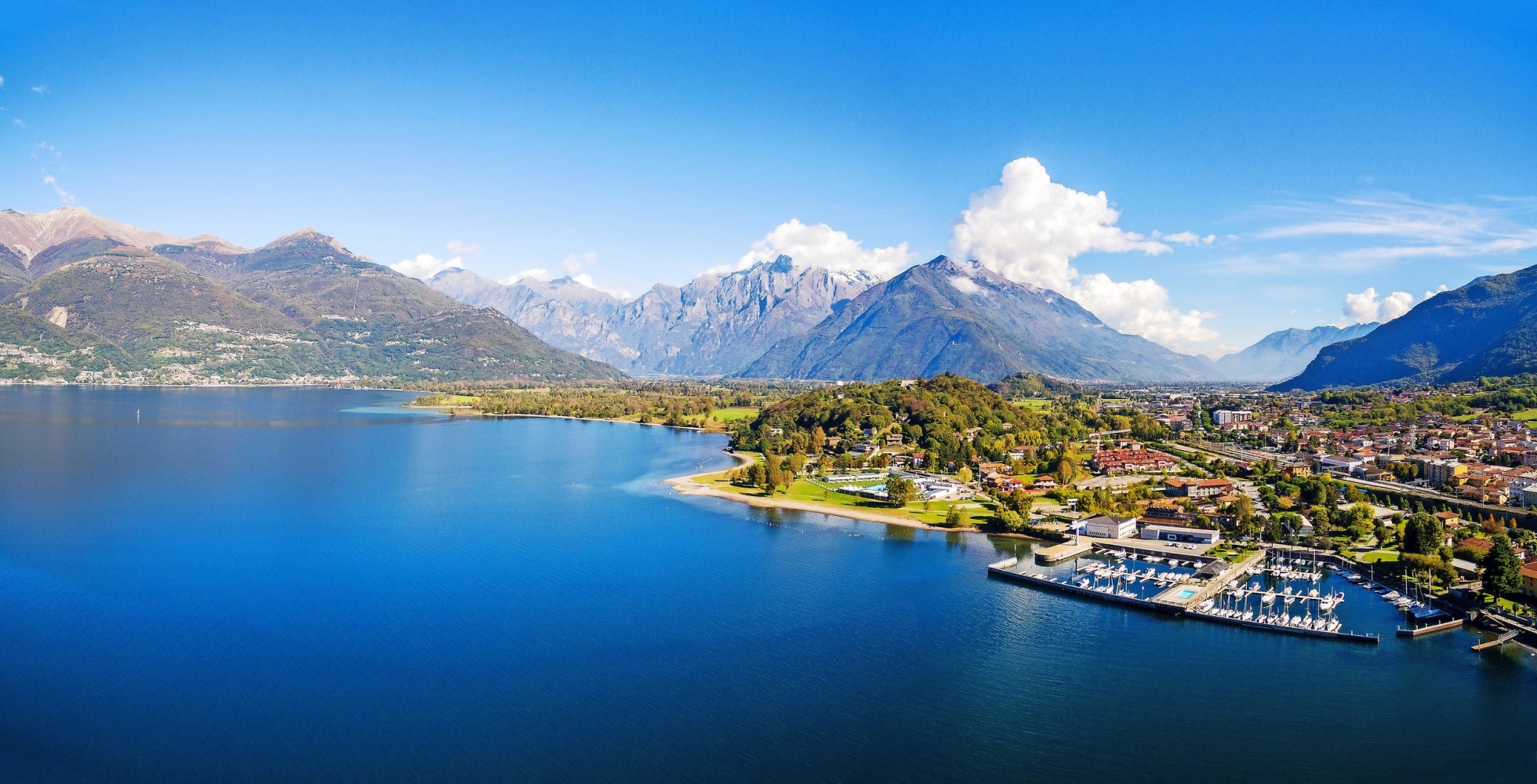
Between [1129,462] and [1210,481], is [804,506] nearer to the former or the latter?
[1210,481]

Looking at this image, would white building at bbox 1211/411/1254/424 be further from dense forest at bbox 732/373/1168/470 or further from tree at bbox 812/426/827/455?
tree at bbox 812/426/827/455

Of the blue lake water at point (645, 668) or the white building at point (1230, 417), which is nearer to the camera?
the blue lake water at point (645, 668)

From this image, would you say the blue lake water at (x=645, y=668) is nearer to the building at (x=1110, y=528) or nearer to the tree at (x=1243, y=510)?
the building at (x=1110, y=528)

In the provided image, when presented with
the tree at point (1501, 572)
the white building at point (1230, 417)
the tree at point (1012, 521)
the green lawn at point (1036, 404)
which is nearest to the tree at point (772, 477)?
the tree at point (1012, 521)

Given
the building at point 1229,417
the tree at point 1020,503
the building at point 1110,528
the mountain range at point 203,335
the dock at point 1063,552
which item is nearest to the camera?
the dock at point 1063,552

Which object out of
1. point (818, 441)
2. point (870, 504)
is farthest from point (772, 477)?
point (818, 441)

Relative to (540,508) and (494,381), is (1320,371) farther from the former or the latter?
(540,508)

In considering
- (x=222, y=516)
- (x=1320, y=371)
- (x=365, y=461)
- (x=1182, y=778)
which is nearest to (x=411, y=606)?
(x=222, y=516)

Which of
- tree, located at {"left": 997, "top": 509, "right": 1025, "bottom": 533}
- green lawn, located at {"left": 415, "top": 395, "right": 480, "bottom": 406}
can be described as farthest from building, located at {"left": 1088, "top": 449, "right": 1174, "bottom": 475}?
green lawn, located at {"left": 415, "top": 395, "right": 480, "bottom": 406}
